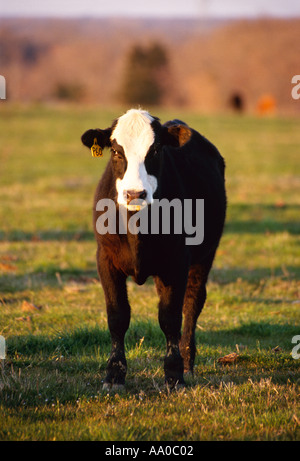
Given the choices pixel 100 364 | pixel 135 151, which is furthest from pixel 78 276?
pixel 135 151

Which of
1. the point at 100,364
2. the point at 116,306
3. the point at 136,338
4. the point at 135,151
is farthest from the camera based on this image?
the point at 136,338

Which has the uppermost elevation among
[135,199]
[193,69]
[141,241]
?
[193,69]

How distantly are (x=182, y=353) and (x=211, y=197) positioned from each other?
144cm

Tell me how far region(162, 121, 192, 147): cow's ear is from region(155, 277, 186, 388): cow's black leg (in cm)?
110

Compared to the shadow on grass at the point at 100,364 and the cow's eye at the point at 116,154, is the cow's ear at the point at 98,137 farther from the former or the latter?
the shadow on grass at the point at 100,364

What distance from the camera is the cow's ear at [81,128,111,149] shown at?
5.07 metres

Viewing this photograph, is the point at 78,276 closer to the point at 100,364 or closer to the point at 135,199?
the point at 100,364

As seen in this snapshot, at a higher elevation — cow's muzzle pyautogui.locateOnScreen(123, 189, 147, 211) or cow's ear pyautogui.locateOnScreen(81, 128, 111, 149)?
cow's ear pyautogui.locateOnScreen(81, 128, 111, 149)

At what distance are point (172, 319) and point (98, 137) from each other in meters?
1.54

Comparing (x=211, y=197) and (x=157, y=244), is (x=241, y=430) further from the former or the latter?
(x=211, y=197)

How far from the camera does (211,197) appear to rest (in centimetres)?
599

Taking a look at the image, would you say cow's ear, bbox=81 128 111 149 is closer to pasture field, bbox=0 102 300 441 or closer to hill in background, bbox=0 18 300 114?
pasture field, bbox=0 102 300 441

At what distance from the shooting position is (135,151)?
4.84 meters

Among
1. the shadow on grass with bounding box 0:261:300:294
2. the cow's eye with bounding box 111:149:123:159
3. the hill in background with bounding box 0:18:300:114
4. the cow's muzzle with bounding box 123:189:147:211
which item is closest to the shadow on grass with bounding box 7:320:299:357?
the cow's muzzle with bounding box 123:189:147:211
